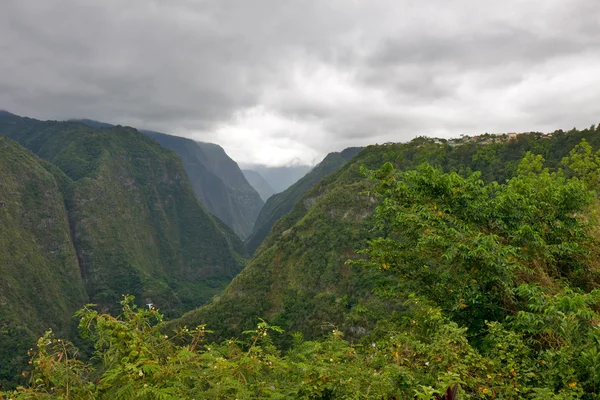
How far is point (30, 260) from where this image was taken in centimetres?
12056

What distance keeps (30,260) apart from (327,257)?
119 meters

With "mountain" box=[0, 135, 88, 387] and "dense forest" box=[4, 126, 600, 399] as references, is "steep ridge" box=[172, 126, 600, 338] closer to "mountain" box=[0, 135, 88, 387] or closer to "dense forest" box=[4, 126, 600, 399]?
"dense forest" box=[4, 126, 600, 399]

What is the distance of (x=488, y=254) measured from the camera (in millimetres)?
8125

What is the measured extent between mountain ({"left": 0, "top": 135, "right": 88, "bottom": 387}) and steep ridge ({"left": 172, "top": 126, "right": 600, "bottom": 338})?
62387mm

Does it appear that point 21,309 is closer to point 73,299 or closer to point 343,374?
point 73,299

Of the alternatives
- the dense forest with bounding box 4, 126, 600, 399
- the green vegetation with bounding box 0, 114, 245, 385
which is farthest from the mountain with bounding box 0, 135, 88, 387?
the dense forest with bounding box 4, 126, 600, 399

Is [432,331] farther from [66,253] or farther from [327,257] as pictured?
[66,253]

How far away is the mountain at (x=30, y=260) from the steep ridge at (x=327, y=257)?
2456 inches

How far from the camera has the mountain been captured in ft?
314

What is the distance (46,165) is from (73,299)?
7762 cm

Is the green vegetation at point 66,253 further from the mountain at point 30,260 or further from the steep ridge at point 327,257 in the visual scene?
the steep ridge at point 327,257

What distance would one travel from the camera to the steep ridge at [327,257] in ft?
187

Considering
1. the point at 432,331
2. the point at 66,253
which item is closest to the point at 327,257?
the point at 432,331


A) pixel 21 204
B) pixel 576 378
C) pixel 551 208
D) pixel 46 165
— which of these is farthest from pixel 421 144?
pixel 46 165
